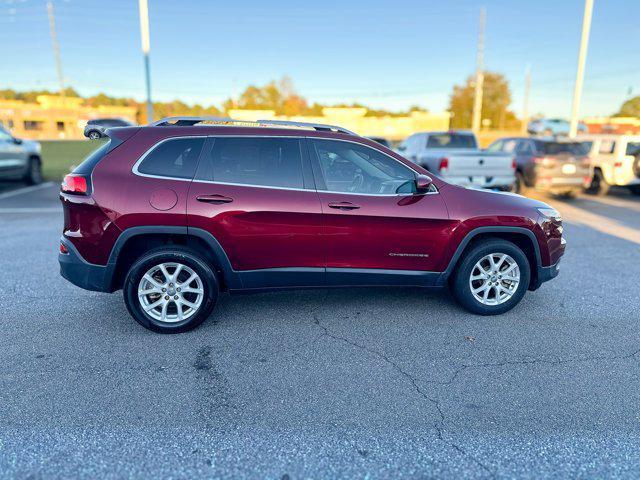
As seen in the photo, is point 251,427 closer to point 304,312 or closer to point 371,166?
point 304,312

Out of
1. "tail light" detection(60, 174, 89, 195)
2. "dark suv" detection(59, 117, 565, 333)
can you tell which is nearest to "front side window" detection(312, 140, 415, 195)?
"dark suv" detection(59, 117, 565, 333)

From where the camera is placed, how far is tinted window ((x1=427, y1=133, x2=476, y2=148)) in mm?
12875

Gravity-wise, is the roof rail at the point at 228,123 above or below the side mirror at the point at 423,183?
above

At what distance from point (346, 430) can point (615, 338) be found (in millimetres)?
2729

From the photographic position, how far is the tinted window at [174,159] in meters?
3.85

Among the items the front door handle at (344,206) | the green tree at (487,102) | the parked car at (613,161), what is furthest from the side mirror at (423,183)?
the green tree at (487,102)

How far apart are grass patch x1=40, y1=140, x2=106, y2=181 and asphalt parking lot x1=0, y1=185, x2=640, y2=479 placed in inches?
515

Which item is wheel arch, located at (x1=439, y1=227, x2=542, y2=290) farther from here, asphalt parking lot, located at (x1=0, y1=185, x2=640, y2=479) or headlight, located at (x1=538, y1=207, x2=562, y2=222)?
asphalt parking lot, located at (x1=0, y1=185, x2=640, y2=479)

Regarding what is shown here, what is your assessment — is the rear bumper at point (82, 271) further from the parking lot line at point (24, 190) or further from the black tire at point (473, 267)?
the parking lot line at point (24, 190)

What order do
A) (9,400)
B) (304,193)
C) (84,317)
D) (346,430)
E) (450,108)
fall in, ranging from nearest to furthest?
(346,430) < (9,400) < (304,193) < (84,317) < (450,108)

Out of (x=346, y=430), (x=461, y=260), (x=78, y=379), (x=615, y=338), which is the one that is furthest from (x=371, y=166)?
(x=78, y=379)

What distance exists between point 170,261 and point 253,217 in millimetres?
801

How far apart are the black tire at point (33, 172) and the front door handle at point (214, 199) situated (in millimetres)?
11746

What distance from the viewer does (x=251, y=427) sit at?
8.93 feet
